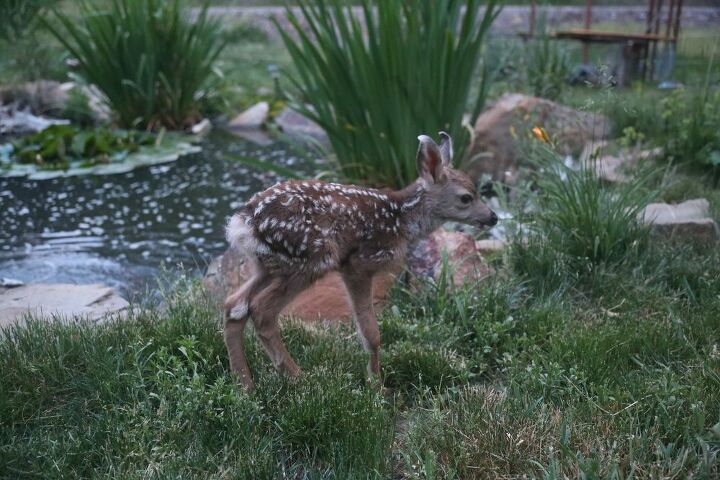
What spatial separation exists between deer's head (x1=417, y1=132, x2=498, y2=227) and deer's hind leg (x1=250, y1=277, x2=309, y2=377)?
1038 millimetres

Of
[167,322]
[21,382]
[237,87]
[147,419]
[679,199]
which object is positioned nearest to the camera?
[147,419]

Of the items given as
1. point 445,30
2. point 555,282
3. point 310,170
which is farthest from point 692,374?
point 310,170

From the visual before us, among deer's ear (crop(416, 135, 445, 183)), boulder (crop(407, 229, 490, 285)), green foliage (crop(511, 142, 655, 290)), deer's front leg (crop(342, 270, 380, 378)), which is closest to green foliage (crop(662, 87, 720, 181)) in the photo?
green foliage (crop(511, 142, 655, 290))

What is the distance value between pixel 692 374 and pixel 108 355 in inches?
117

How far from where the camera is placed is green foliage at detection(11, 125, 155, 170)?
10.6 m

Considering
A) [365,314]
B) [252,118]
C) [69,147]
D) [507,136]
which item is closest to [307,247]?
[365,314]

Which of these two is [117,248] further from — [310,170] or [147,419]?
[147,419]

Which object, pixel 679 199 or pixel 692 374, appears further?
pixel 679 199

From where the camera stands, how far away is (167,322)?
16.1 feet

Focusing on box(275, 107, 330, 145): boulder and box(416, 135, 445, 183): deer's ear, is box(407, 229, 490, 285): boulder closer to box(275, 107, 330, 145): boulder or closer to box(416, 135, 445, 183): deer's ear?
box(416, 135, 445, 183): deer's ear

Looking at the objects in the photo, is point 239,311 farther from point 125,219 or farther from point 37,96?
point 37,96

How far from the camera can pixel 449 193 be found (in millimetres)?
5168

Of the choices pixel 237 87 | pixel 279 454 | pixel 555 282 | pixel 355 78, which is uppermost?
pixel 355 78

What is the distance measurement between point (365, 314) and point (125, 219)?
471cm
